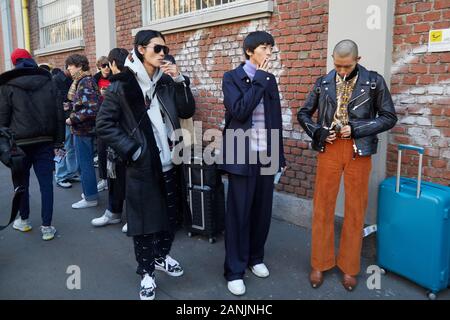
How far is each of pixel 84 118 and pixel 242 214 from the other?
272 centimetres

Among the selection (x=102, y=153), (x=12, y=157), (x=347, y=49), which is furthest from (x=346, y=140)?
(x=102, y=153)

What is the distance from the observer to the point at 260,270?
137 inches

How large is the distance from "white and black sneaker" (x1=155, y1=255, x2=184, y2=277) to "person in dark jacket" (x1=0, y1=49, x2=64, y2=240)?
158cm

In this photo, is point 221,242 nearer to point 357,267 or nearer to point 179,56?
point 357,267

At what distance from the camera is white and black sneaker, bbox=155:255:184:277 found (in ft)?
11.4

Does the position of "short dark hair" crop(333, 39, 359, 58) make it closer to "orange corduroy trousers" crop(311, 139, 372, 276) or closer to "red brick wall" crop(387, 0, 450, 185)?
"orange corduroy trousers" crop(311, 139, 372, 276)

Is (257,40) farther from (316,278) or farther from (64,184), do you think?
(64,184)

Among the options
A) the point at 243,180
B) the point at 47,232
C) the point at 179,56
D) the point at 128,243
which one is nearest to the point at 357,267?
the point at 243,180

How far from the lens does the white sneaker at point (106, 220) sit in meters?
4.71

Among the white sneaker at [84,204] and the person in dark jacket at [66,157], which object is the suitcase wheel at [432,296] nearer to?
the white sneaker at [84,204]

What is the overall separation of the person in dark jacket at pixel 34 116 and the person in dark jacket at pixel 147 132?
66.5 inches

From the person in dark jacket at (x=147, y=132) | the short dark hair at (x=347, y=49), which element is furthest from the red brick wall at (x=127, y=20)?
the short dark hair at (x=347, y=49)

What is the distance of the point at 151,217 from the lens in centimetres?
298

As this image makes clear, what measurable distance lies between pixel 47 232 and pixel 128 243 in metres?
0.94
